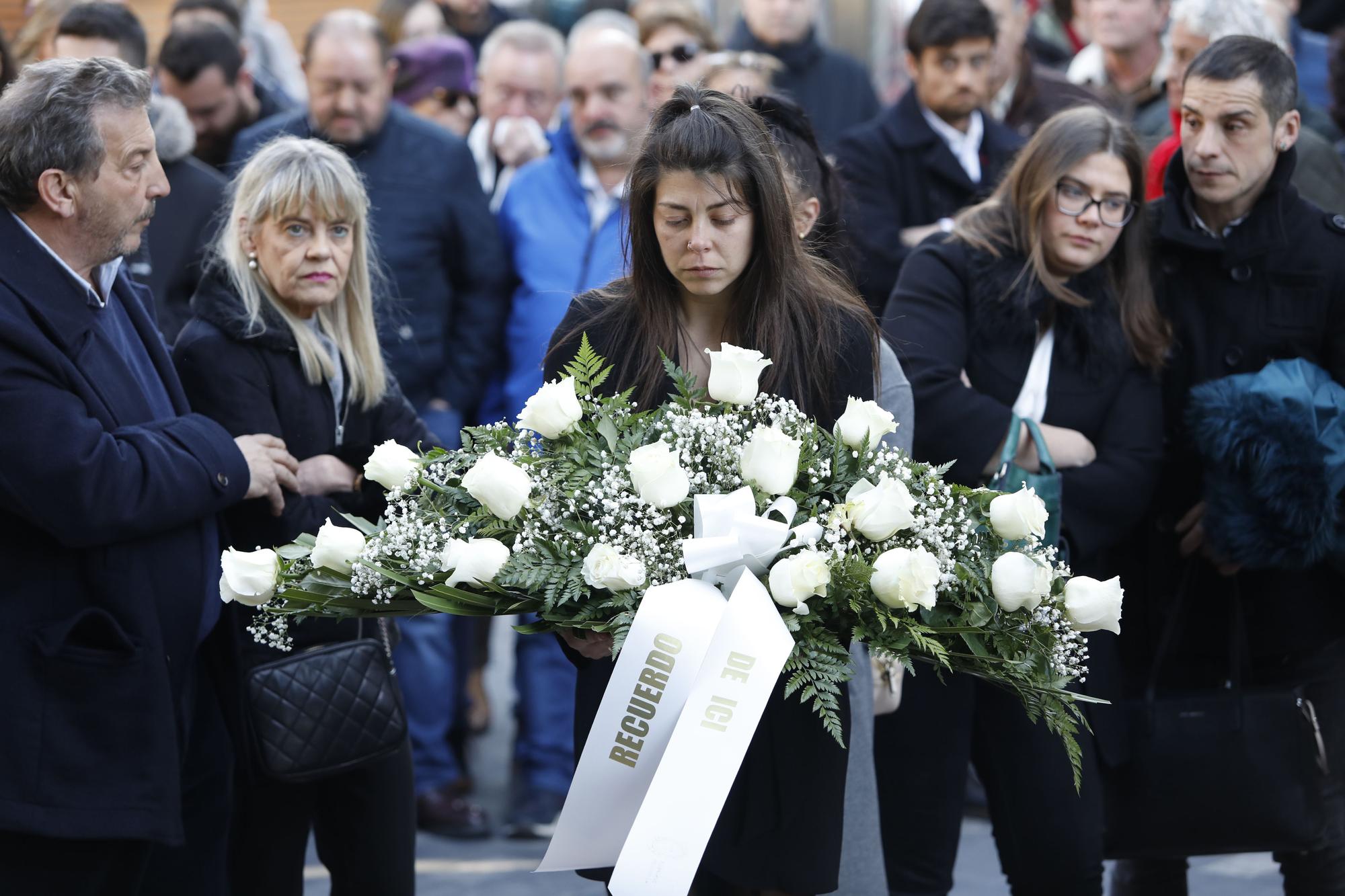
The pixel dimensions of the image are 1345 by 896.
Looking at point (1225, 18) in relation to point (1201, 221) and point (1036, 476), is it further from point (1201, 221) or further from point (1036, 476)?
point (1036, 476)

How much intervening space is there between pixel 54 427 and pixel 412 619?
109 inches

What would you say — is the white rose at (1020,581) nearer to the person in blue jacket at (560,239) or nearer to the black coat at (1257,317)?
the black coat at (1257,317)

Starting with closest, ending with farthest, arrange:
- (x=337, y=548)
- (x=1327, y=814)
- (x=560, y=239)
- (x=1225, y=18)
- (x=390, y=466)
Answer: (x=337, y=548) → (x=390, y=466) → (x=1327, y=814) → (x=1225, y=18) → (x=560, y=239)

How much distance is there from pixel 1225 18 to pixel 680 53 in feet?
8.64

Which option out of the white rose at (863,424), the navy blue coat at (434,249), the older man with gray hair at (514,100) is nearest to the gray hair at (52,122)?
the white rose at (863,424)

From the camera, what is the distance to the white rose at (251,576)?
257 centimetres

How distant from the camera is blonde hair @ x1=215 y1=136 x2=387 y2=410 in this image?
348 cm

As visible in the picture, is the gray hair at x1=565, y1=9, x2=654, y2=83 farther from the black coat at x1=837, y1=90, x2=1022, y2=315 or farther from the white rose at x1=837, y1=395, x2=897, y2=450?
the white rose at x1=837, y1=395, x2=897, y2=450

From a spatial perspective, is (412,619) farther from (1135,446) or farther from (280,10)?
(280,10)

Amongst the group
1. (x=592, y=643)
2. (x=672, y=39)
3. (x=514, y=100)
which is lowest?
(x=592, y=643)

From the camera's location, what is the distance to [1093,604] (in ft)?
8.14

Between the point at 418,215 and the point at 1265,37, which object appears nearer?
the point at 1265,37

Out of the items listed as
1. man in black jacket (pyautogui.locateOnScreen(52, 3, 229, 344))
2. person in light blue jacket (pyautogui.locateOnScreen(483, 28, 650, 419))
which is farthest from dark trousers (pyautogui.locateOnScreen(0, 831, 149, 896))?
person in light blue jacket (pyautogui.locateOnScreen(483, 28, 650, 419))

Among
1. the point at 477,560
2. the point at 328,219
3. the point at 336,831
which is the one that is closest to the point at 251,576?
the point at 477,560
